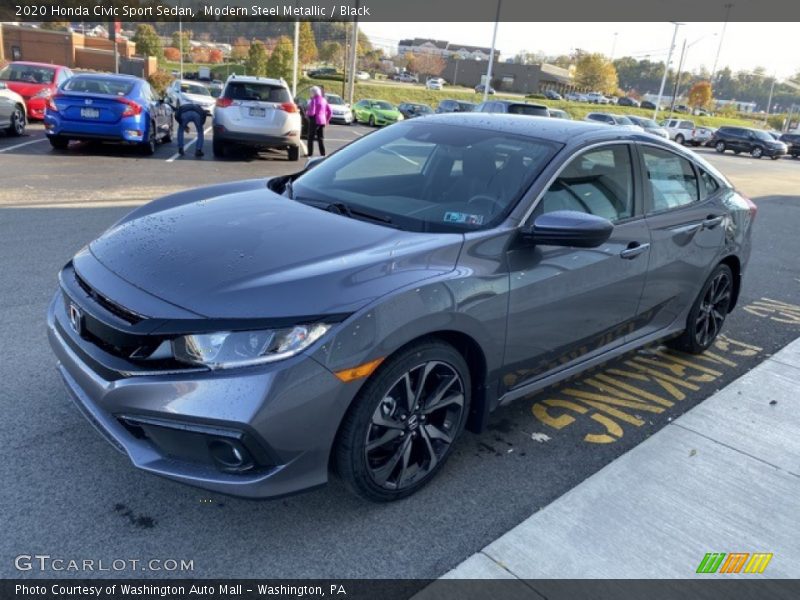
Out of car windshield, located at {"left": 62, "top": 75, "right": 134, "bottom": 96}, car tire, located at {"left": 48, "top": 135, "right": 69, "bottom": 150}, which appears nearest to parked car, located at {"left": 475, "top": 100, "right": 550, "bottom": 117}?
car windshield, located at {"left": 62, "top": 75, "right": 134, "bottom": 96}

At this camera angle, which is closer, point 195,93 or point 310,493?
point 310,493

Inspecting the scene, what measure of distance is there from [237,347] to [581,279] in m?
1.92

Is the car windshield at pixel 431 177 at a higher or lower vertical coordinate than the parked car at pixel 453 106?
higher

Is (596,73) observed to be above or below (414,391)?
above

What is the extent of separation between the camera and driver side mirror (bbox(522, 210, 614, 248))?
10.0 ft

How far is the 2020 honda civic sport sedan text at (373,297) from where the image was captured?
2.41m

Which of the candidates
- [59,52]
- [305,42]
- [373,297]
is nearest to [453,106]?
[373,297]

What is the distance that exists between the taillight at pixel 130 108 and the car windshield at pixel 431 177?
31.3 feet

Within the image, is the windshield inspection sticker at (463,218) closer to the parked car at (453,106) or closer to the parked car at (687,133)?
the parked car at (453,106)

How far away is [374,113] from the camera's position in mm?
30922

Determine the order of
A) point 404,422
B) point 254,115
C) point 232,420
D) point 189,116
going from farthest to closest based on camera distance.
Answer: point 189,116 → point 254,115 → point 404,422 → point 232,420

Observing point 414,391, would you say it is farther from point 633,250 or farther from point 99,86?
point 99,86

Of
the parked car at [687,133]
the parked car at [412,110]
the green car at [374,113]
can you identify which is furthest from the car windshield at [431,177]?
the parked car at [687,133]

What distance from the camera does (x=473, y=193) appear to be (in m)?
3.44
